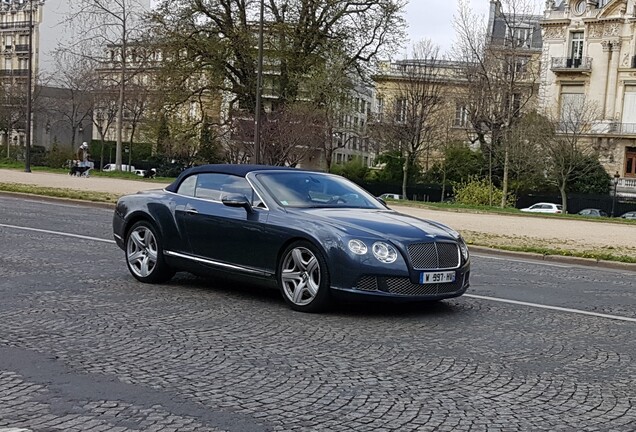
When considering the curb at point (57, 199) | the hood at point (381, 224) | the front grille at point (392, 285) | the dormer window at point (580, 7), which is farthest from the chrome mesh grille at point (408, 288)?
the dormer window at point (580, 7)

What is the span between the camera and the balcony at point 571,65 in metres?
65.1

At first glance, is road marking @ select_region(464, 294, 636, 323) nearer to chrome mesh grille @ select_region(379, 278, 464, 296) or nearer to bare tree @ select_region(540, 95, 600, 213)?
chrome mesh grille @ select_region(379, 278, 464, 296)

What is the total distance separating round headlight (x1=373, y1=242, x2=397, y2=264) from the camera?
7832 millimetres

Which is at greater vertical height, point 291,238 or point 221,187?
point 221,187

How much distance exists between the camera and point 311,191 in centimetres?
914

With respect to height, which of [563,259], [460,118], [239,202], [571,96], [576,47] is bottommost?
[563,259]

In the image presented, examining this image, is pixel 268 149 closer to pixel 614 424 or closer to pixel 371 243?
pixel 371 243

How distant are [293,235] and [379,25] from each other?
117ft

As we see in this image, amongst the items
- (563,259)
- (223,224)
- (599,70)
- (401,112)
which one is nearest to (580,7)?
(599,70)

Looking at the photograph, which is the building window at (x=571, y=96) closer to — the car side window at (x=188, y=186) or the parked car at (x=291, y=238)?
the car side window at (x=188, y=186)

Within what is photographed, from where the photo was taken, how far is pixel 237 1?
41812 millimetres

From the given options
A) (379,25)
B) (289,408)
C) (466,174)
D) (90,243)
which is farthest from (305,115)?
(289,408)

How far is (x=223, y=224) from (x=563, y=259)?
29.3ft

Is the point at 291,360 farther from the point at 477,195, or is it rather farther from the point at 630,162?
the point at 630,162
